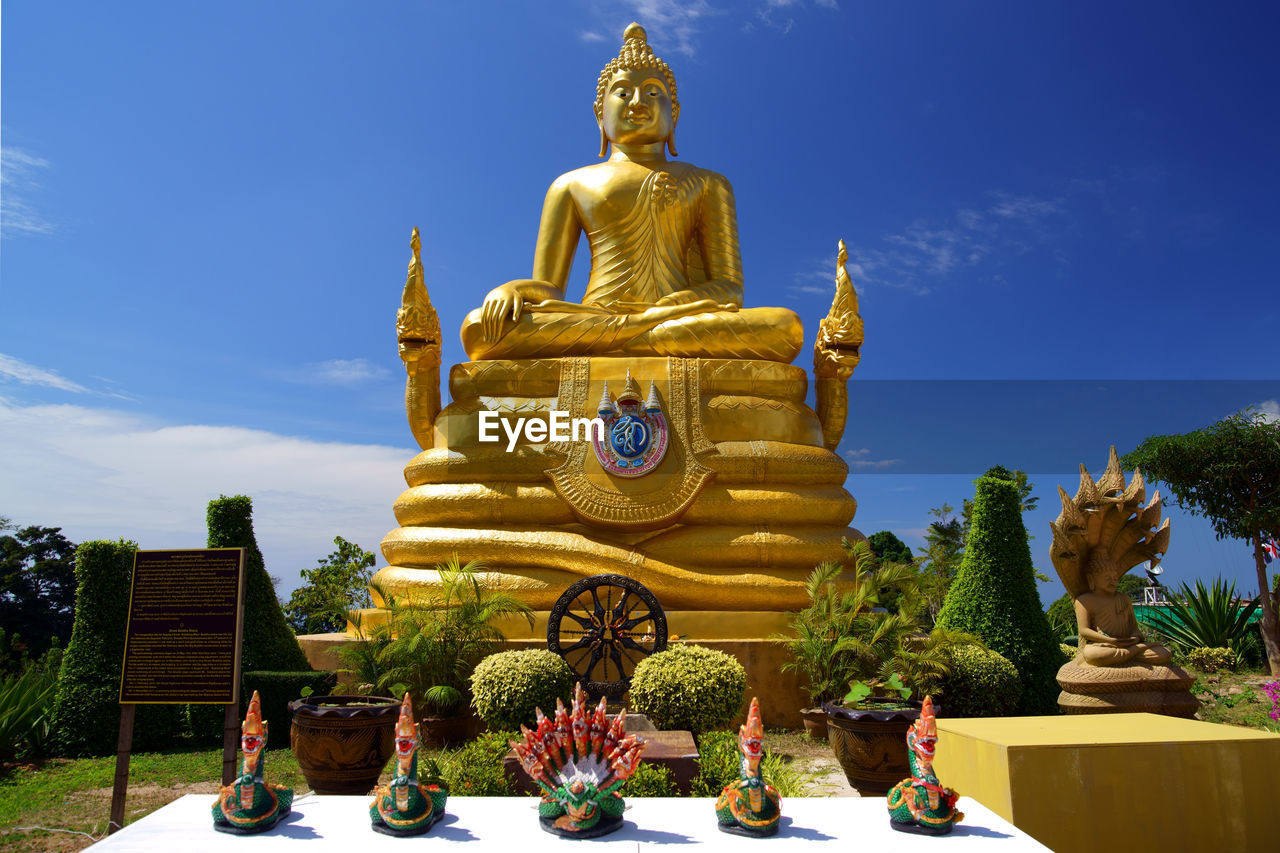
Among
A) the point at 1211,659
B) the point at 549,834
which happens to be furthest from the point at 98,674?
the point at 1211,659

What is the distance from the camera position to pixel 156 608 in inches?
220

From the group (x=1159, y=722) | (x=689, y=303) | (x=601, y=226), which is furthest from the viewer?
(x=601, y=226)

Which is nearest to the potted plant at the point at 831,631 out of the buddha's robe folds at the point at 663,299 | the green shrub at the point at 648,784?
the green shrub at the point at 648,784

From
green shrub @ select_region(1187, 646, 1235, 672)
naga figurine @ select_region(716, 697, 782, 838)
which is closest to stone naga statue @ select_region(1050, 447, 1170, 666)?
naga figurine @ select_region(716, 697, 782, 838)

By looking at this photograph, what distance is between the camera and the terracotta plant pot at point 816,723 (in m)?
8.79

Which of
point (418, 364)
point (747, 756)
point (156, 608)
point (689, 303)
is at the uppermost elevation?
point (689, 303)

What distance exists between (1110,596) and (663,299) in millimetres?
6539

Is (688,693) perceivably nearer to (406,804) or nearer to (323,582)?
(406,804)

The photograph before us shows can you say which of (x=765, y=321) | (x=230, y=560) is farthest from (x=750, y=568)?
(x=230, y=560)

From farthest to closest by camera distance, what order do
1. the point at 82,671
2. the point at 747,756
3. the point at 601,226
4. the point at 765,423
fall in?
1. the point at 601,226
2. the point at 765,423
3. the point at 82,671
4. the point at 747,756

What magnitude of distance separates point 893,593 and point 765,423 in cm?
261

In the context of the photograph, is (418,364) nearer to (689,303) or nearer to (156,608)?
(689,303)

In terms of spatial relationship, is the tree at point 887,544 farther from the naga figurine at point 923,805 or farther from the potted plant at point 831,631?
the naga figurine at point 923,805

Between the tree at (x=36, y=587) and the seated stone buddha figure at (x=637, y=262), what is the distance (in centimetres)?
1211
